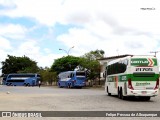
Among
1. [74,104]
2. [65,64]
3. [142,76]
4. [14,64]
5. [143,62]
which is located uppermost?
[14,64]


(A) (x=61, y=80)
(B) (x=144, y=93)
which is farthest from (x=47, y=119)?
(A) (x=61, y=80)

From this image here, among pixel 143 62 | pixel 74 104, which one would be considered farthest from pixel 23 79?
pixel 74 104

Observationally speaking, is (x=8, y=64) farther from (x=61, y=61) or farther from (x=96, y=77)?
(x=96, y=77)

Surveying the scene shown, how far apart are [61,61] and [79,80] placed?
1439 inches

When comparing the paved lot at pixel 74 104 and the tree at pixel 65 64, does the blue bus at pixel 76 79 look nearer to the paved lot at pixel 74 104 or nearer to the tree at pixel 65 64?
the tree at pixel 65 64

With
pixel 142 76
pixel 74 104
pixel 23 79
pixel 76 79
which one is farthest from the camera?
pixel 23 79

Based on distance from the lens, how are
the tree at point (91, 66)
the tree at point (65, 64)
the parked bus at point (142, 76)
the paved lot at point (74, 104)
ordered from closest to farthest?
Answer: the paved lot at point (74, 104)
the parked bus at point (142, 76)
the tree at point (91, 66)
the tree at point (65, 64)

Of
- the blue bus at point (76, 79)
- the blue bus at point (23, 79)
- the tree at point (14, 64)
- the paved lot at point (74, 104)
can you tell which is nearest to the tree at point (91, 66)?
the blue bus at point (76, 79)

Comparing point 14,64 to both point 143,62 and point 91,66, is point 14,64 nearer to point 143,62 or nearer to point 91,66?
point 91,66

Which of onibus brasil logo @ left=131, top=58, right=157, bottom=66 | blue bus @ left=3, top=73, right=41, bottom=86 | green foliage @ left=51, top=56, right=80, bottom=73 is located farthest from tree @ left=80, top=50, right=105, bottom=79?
onibus brasil logo @ left=131, top=58, right=157, bottom=66

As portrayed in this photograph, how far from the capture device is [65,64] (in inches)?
4003

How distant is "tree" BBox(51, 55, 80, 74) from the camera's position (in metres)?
99.6

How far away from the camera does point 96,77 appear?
77812 millimetres

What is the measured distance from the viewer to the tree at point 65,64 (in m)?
99.6
